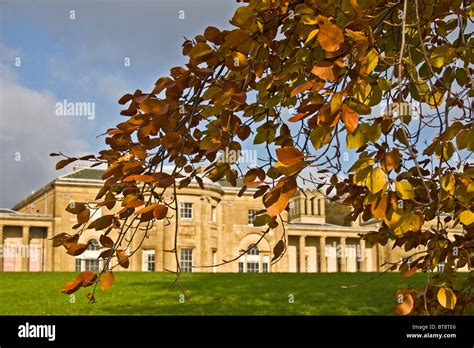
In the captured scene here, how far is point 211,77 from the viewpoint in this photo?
8.61 ft

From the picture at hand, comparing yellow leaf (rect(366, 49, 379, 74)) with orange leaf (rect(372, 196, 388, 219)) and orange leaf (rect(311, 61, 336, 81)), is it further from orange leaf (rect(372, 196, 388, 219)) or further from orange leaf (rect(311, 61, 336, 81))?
orange leaf (rect(372, 196, 388, 219))

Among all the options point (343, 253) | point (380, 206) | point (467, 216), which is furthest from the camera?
point (343, 253)

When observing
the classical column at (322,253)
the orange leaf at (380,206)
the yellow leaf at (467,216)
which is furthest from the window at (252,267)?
the orange leaf at (380,206)

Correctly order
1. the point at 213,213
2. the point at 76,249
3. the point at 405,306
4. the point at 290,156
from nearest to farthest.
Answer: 1. the point at 290,156
2. the point at 405,306
3. the point at 76,249
4. the point at 213,213

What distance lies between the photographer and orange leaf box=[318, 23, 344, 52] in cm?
192

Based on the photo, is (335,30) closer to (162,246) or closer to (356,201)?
(356,201)

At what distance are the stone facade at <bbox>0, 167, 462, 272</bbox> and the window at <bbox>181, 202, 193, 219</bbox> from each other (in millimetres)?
63

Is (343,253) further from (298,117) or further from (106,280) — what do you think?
(298,117)

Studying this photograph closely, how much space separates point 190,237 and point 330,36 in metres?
43.6

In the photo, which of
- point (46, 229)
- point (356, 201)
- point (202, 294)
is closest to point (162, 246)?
point (46, 229)

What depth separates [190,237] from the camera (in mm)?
45031

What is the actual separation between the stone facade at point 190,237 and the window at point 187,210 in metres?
0.06

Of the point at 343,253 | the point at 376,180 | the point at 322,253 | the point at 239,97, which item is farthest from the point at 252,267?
the point at 376,180
